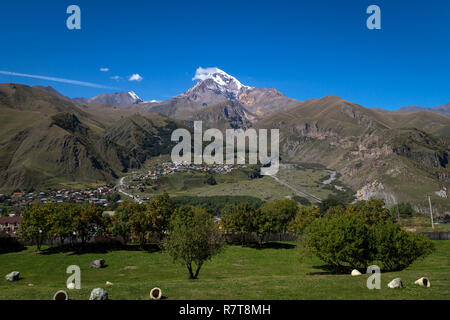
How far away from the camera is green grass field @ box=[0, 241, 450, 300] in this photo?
81.3 ft

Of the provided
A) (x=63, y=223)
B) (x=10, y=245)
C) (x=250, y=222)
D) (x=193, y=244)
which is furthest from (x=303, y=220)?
(x=10, y=245)

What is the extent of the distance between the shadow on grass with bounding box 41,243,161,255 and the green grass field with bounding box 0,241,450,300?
209 centimetres

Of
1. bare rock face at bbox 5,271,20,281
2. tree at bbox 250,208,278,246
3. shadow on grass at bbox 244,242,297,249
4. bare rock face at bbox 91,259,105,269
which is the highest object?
tree at bbox 250,208,278,246

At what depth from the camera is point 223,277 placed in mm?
43719

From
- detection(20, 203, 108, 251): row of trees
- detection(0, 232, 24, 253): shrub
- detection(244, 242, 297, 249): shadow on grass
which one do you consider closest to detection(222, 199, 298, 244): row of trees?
detection(244, 242, 297, 249): shadow on grass

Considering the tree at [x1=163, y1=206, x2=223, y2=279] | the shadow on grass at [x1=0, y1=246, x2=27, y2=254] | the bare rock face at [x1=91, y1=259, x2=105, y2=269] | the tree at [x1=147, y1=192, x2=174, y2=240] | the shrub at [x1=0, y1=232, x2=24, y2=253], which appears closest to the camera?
the tree at [x1=163, y1=206, x2=223, y2=279]

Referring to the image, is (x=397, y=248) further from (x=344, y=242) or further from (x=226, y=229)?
(x=226, y=229)

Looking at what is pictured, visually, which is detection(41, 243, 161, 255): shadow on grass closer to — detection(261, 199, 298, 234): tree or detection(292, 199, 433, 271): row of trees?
detection(261, 199, 298, 234): tree

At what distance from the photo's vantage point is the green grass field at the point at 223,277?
24.8 m

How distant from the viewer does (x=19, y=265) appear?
5525 centimetres

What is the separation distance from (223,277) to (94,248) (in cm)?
3664
